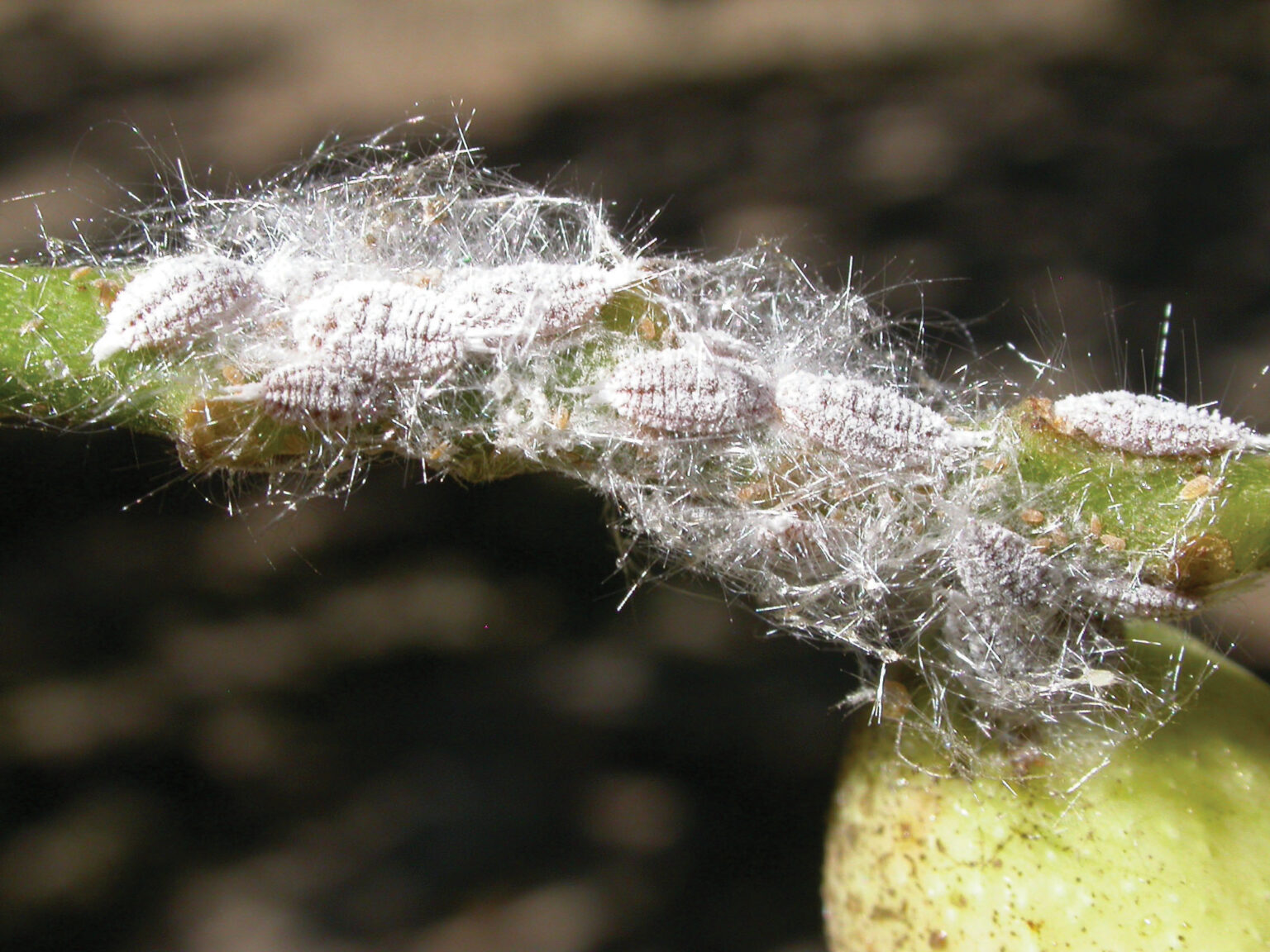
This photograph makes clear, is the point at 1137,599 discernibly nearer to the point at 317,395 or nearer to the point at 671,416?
the point at 671,416

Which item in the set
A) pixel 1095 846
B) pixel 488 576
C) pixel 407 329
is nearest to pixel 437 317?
pixel 407 329

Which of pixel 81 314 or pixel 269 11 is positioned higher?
pixel 269 11

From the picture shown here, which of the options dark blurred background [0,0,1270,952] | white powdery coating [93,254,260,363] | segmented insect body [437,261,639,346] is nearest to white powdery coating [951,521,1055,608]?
segmented insect body [437,261,639,346]

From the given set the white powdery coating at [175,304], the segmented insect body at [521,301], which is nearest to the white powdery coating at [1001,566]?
the segmented insect body at [521,301]

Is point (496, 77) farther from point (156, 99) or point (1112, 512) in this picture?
point (1112, 512)

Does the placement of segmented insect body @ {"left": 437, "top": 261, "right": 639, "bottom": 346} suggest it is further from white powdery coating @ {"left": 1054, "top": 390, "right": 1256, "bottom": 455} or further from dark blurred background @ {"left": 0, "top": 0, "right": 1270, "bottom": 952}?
dark blurred background @ {"left": 0, "top": 0, "right": 1270, "bottom": 952}

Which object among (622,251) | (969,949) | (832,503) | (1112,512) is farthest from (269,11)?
(969,949)
